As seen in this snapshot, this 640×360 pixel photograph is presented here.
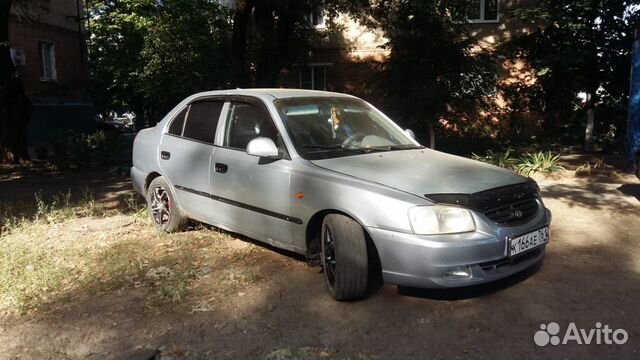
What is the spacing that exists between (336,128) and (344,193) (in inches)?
42.3

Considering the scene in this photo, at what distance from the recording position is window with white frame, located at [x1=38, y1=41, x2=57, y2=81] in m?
21.9

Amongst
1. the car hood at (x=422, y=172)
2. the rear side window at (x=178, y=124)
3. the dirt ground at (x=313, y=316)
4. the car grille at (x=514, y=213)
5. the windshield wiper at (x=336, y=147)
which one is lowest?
the dirt ground at (x=313, y=316)

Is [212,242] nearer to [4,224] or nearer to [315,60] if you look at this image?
[4,224]

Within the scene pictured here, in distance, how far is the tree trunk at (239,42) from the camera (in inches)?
553

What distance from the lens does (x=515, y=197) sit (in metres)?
3.98

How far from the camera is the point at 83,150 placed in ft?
40.5

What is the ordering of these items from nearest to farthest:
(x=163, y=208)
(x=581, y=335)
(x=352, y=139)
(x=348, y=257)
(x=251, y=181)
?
(x=581, y=335)
(x=348, y=257)
(x=251, y=181)
(x=352, y=139)
(x=163, y=208)

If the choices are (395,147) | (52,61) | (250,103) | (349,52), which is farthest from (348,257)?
(52,61)

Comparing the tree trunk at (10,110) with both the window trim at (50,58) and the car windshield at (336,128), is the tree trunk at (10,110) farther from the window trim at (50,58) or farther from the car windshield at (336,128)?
the car windshield at (336,128)

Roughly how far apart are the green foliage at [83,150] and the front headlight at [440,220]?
35.0 ft

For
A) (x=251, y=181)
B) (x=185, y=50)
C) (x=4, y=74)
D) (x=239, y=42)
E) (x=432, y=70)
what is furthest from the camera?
(x=185, y=50)

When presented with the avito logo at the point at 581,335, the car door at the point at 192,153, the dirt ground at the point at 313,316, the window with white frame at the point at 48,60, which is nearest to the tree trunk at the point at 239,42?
the car door at the point at 192,153

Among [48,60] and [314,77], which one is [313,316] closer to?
[314,77]

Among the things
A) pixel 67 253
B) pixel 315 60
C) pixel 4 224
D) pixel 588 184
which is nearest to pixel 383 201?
pixel 67 253
